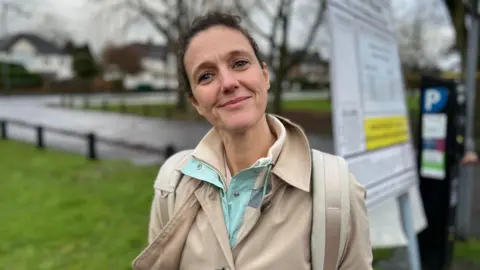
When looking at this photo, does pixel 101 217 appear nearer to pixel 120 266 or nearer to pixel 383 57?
pixel 120 266

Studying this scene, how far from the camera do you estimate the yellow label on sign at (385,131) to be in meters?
2.98

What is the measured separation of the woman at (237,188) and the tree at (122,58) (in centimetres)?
4554

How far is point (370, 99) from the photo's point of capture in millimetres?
3023

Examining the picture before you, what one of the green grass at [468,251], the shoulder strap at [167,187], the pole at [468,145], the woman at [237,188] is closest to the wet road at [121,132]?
the pole at [468,145]

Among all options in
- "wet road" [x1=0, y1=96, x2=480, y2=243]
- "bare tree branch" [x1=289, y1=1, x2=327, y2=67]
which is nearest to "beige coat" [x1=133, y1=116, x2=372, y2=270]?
"wet road" [x1=0, y1=96, x2=480, y2=243]

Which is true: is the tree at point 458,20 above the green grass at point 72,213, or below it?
above

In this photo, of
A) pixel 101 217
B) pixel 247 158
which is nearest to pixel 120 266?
pixel 101 217

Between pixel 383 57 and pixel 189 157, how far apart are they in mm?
2208

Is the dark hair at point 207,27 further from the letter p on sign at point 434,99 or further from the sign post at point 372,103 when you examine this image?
the letter p on sign at point 434,99

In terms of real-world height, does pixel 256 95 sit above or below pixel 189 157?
above

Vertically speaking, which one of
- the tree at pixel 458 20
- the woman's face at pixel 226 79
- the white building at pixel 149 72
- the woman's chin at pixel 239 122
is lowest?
the woman's chin at pixel 239 122

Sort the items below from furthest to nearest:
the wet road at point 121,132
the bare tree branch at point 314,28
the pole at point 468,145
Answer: the bare tree branch at point 314,28 < the wet road at point 121,132 < the pole at point 468,145

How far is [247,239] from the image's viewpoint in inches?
54.0

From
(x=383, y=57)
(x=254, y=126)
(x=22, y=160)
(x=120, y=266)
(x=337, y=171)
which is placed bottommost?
(x=120, y=266)
